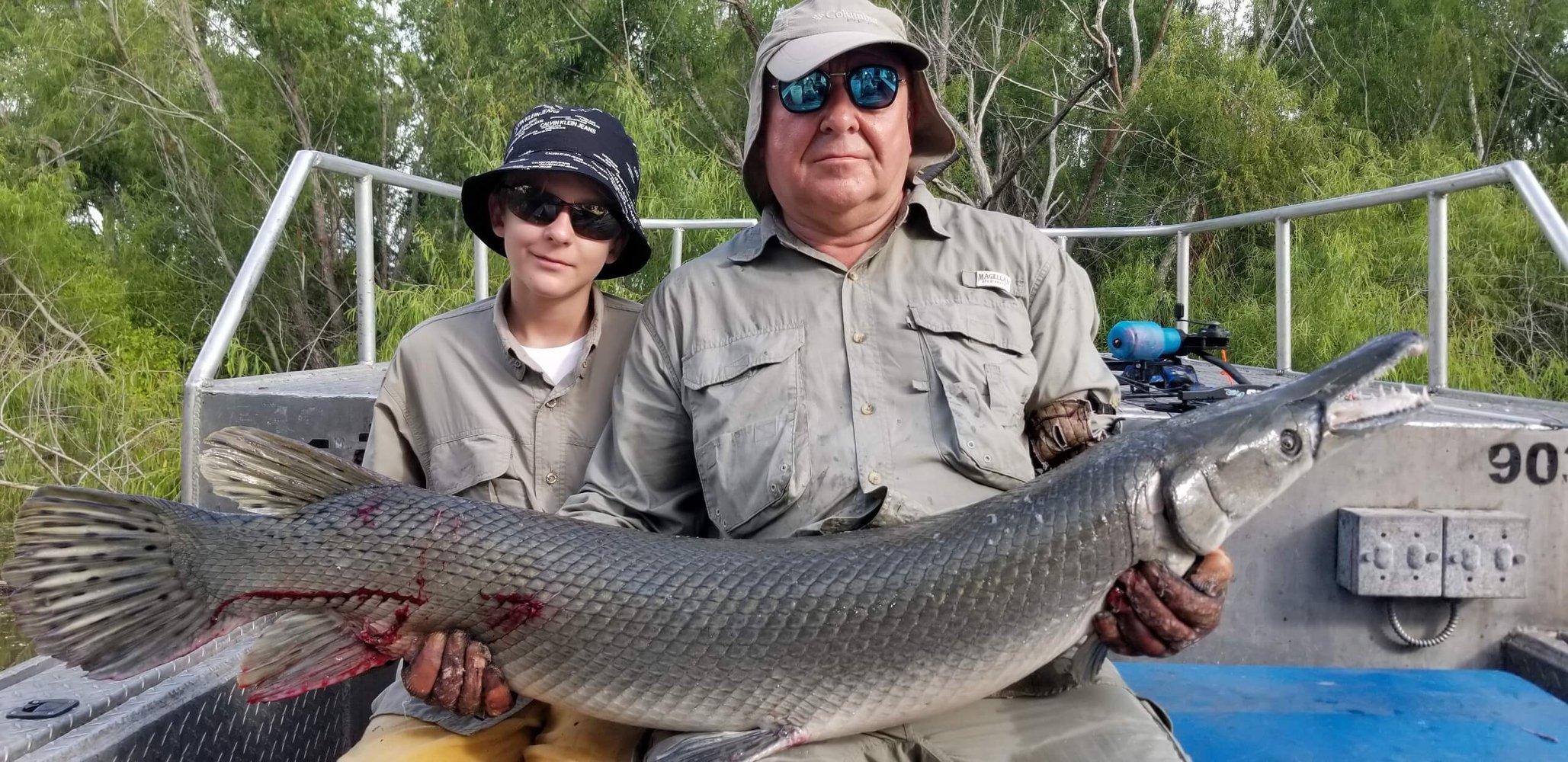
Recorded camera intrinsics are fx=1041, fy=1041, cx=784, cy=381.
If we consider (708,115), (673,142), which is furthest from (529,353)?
(708,115)

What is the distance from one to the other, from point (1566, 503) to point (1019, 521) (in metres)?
1.99

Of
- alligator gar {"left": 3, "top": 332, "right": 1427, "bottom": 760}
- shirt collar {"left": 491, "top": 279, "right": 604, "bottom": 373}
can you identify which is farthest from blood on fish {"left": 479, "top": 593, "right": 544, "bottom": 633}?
shirt collar {"left": 491, "top": 279, "right": 604, "bottom": 373}

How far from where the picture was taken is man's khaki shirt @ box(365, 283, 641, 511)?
2852 mm

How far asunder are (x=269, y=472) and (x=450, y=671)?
0.60 meters

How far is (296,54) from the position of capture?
16484 mm

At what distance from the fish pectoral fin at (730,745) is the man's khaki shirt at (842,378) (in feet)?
1.68

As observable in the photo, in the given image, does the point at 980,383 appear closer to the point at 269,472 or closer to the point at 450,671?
the point at 450,671

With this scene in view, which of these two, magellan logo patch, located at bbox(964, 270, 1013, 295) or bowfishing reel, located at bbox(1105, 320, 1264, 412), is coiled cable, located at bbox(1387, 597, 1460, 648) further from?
magellan logo patch, located at bbox(964, 270, 1013, 295)

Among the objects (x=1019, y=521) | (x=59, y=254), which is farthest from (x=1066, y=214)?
(x=1019, y=521)

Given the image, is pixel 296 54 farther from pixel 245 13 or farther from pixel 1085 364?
pixel 1085 364

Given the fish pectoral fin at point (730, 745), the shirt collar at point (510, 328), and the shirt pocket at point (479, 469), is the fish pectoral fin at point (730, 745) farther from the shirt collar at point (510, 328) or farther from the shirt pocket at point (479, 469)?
the shirt collar at point (510, 328)

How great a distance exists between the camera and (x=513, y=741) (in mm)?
2510

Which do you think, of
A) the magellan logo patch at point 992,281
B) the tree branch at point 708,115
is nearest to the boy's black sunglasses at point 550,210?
the magellan logo patch at point 992,281

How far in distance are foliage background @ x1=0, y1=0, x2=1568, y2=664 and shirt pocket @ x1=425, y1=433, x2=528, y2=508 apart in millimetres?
9985
